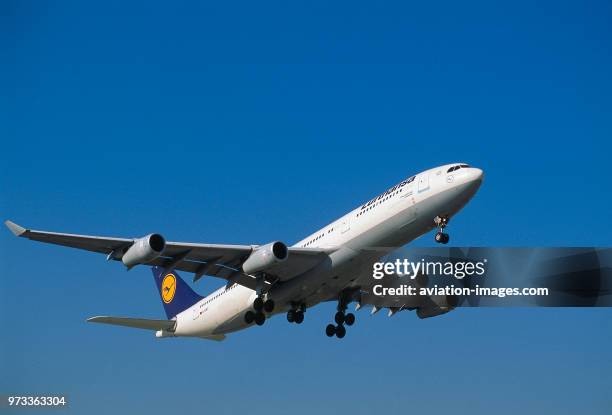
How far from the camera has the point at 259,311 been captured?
135 ft

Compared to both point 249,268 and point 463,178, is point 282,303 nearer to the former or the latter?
point 249,268

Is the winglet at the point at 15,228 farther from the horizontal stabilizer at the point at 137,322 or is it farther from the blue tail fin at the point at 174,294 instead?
the blue tail fin at the point at 174,294

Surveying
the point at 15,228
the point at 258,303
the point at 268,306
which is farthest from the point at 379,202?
the point at 15,228

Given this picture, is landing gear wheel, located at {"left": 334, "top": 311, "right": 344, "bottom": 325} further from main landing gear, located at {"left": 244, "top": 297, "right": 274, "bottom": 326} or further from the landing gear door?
the landing gear door

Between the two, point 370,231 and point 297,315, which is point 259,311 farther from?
point 370,231

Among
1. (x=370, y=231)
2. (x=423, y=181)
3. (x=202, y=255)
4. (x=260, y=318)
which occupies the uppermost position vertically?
(x=423, y=181)

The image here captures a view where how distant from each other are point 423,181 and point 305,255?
6046mm

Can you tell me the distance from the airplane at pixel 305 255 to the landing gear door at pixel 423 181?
0.03 meters

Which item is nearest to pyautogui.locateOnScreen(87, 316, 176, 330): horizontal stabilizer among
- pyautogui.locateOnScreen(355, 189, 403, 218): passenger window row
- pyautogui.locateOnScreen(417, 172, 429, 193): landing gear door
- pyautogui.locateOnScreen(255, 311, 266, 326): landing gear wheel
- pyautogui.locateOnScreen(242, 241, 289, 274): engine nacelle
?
pyautogui.locateOnScreen(255, 311, 266, 326): landing gear wheel

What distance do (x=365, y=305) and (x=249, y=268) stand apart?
30.6 ft

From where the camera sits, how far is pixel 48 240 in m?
36.4

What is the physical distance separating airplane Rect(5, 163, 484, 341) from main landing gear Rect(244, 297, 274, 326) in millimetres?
44

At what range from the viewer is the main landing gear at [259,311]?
40.4 metres

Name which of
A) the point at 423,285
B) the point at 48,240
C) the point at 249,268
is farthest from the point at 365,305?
the point at 48,240
